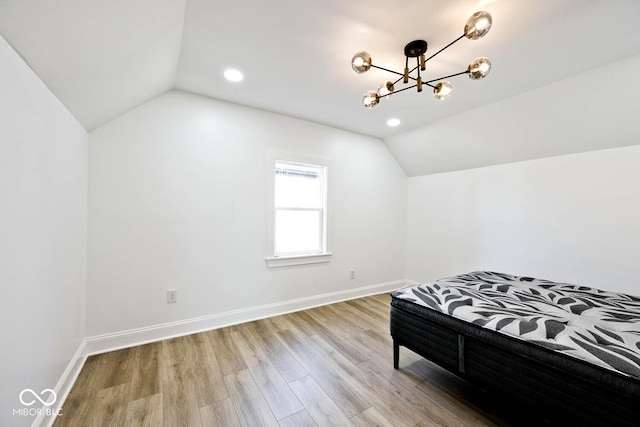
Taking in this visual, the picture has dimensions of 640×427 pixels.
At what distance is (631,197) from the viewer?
228 centimetres

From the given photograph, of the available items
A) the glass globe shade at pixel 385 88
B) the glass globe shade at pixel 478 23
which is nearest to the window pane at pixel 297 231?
the glass globe shade at pixel 385 88

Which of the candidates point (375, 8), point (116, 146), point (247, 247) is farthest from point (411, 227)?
point (116, 146)

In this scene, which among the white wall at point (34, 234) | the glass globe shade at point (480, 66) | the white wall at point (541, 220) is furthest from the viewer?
the white wall at point (541, 220)

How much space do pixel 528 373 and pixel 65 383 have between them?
2940 millimetres

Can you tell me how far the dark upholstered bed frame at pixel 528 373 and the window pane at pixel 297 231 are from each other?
1778mm

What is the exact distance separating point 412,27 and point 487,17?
1.63 ft

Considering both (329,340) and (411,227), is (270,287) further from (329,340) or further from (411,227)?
(411,227)

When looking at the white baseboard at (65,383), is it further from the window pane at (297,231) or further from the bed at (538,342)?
the bed at (538,342)

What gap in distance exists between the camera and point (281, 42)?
5.92 ft

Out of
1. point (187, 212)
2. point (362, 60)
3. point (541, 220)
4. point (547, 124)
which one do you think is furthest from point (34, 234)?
point (541, 220)

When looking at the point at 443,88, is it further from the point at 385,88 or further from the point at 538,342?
the point at 538,342

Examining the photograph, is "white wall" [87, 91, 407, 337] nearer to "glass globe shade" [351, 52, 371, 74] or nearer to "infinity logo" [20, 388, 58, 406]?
"infinity logo" [20, 388, 58, 406]

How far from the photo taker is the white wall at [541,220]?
233 cm

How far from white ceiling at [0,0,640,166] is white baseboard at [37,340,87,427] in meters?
1.88
